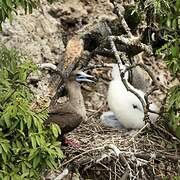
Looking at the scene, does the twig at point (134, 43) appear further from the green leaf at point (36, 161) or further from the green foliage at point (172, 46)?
the green leaf at point (36, 161)

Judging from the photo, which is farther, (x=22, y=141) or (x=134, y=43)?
(x=134, y=43)

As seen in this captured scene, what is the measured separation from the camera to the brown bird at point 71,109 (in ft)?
20.4

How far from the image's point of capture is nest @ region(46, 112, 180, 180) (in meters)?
5.85

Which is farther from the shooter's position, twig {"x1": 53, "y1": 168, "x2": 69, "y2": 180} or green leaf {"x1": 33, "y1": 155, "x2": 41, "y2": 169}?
twig {"x1": 53, "y1": 168, "x2": 69, "y2": 180}

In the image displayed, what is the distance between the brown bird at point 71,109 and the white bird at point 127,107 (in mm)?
441

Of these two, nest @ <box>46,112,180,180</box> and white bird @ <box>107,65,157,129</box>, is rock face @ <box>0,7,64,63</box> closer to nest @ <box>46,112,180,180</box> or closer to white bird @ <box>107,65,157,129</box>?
white bird @ <box>107,65,157,129</box>

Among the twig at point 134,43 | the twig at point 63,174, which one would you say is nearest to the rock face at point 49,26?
the twig at point 134,43

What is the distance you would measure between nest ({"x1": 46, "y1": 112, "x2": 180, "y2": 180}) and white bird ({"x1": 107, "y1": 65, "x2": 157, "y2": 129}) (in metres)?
0.14

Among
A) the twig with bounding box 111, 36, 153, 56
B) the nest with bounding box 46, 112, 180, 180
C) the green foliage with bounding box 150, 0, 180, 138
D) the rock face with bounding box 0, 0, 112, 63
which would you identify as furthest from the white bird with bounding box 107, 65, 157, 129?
the green foliage with bounding box 150, 0, 180, 138

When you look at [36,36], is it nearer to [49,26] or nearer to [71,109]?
[49,26]

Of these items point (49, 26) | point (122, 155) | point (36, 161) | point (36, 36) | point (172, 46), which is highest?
point (49, 26)

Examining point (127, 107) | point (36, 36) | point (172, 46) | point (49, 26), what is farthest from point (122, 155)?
point (49, 26)

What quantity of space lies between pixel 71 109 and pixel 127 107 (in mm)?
763

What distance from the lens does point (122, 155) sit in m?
5.57
